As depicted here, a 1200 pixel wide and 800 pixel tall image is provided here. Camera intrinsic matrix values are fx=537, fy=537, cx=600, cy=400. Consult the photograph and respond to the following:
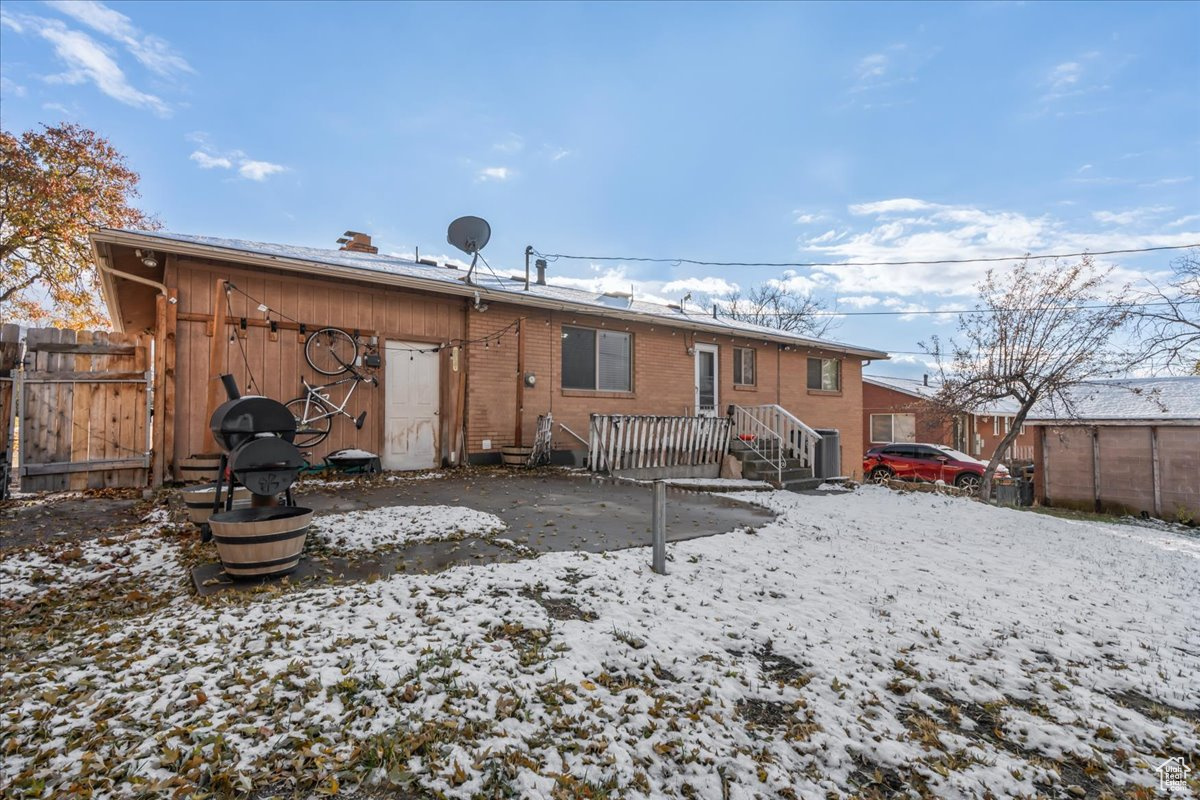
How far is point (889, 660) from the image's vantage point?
2.85 m

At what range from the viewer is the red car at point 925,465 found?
1734cm

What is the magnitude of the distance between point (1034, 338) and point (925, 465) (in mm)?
6202

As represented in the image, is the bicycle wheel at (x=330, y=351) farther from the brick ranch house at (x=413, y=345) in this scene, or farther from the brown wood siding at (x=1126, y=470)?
the brown wood siding at (x=1126, y=470)

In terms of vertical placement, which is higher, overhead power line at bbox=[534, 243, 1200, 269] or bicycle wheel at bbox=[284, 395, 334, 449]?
overhead power line at bbox=[534, 243, 1200, 269]

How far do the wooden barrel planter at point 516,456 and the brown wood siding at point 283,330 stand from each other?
158cm

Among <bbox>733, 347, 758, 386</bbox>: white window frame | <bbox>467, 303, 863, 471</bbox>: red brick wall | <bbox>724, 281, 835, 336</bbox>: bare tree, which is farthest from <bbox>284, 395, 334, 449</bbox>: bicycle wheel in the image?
<bbox>724, 281, 835, 336</bbox>: bare tree

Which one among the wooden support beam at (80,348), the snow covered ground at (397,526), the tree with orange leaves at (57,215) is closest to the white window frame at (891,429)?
the snow covered ground at (397,526)

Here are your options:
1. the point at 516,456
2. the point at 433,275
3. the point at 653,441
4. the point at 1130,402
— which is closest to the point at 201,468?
the point at 516,456

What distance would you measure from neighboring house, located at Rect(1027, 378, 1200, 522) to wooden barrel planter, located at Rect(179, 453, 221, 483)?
56.2ft

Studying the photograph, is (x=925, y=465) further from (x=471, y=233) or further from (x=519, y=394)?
(x=471, y=233)

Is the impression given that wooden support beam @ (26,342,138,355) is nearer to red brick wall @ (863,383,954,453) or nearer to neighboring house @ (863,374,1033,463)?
red brick wall @ (863,383,954,453)

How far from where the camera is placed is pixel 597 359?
10734mm

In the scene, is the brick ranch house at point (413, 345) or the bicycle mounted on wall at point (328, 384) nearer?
the brick ranch house at point (413, 345)

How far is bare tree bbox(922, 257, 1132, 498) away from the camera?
1227cm
